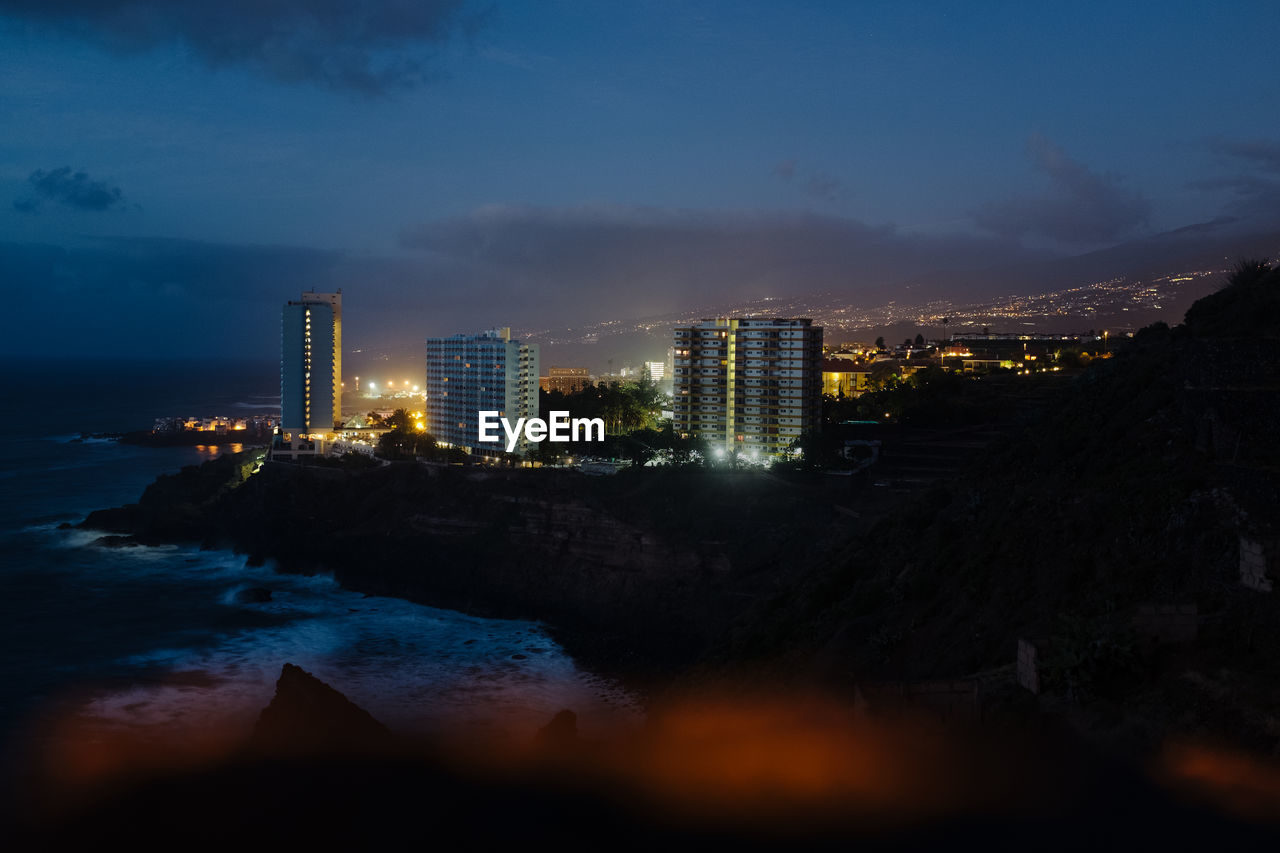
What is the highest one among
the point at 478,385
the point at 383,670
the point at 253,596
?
the point at 478,385

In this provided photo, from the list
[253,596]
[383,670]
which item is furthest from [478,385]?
[383,670]

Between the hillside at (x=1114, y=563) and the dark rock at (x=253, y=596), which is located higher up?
the hillside at (x=1114, y=563)

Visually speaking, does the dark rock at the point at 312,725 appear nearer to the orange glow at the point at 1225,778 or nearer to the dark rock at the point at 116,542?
the orange glow at the point at 1225,778

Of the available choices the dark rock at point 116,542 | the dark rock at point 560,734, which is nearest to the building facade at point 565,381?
the dark rock at point 116,542

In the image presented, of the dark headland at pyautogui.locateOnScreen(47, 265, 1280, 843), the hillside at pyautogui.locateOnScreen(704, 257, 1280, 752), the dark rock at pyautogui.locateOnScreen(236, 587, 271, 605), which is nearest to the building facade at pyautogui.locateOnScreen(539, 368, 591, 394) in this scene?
the dark headland at pyautogui.locateOnScreen(47, 265, 1280, 843)

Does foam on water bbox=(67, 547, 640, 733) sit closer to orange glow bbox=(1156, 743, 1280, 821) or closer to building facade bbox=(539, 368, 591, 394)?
orange glow bbox=(1156, 743, 1280, 821)

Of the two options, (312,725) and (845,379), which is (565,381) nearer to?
(845,379)

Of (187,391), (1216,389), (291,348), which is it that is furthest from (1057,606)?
(187,391)
